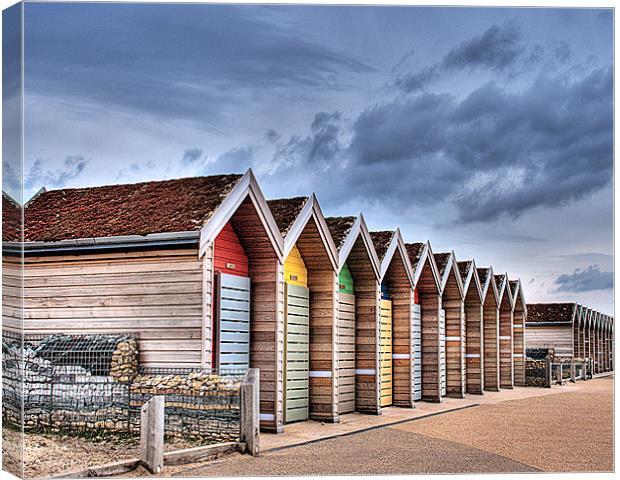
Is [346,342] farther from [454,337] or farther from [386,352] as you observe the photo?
[454,337]

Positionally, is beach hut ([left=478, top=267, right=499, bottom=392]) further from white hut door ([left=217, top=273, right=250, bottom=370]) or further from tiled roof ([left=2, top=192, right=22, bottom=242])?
tiled roof ([left=2, top=192, right=22, bottom=242])

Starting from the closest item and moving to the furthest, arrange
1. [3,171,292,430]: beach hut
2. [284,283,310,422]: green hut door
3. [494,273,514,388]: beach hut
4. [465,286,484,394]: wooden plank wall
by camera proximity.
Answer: [3,171,292,430]: beach hut < [284,283,310,422]: green hut door < [465,286,484,394]: wooden plank wall < [494,273,514,388]: beach hut

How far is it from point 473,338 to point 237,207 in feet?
43.0

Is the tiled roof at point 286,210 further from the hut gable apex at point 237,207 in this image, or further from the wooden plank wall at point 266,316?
the wooden plank wall at point 266,316

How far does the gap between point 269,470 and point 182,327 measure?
212 centimetres

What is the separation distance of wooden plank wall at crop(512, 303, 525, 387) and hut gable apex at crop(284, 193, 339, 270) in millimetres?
14047

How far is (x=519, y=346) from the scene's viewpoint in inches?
1118

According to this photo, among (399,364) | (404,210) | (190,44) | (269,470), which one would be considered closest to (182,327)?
(269,470)

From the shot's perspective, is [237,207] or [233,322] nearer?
[237,207]

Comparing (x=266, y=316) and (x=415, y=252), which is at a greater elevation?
(x=415, y=252)

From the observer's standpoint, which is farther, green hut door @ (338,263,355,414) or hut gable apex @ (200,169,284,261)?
green hut door @ (338,263,355,414)

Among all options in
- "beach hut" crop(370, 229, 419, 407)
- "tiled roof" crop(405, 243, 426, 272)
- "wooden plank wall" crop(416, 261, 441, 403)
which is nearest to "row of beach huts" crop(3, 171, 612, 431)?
"beach hut" crop(370, 229, 419, 407)

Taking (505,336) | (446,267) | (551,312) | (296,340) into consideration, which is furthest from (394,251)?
(551,312)

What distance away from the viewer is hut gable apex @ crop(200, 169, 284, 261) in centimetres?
1164
